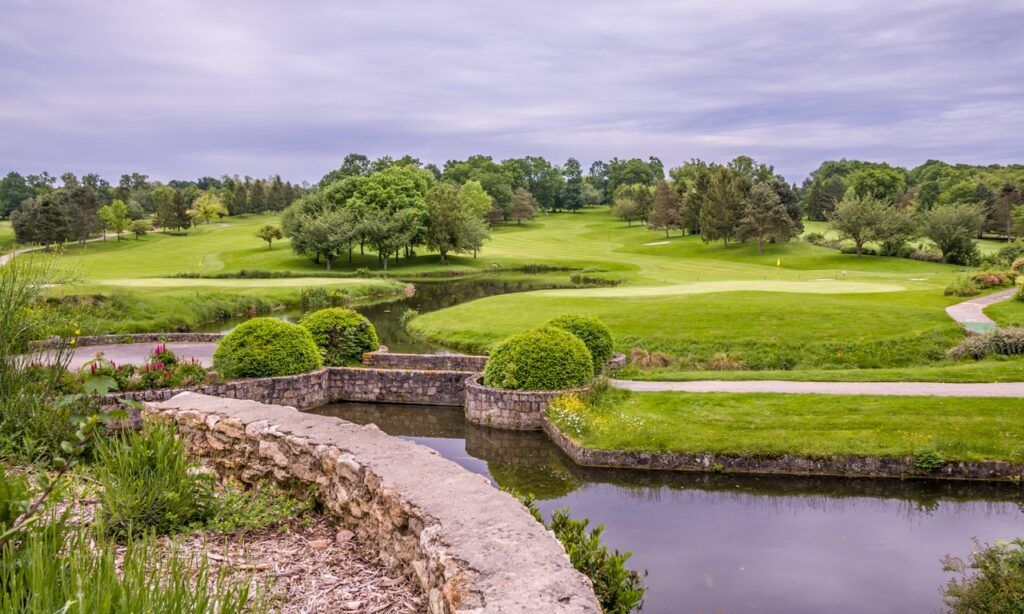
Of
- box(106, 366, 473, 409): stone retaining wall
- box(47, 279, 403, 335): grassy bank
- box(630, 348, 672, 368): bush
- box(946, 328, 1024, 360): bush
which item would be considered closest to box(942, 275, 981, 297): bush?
box(946, 328, 1024, 360): bush

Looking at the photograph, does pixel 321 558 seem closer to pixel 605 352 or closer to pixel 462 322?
pixel 605 352

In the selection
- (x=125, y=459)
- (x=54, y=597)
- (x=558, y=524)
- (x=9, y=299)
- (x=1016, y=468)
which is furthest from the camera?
(x=1016, y=468)

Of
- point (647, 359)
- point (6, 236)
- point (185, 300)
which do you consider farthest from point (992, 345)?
point (6, 236)

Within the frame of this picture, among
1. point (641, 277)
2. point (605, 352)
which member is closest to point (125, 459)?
point (605, 352)

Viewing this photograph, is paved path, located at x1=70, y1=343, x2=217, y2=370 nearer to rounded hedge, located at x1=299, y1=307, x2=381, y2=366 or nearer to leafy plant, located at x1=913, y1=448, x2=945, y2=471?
rounded hedge, located at x1=299, y1=307, x2=381, y2=366

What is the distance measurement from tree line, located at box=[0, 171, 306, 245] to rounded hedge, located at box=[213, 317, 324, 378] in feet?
171

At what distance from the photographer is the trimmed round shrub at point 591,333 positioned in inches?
744

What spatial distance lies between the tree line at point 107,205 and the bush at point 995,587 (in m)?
67.9

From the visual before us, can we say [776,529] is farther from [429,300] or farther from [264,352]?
[429,300]

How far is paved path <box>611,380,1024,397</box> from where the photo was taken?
15.9 m

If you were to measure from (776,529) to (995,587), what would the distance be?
371 cm

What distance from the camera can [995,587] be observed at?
23.9ft

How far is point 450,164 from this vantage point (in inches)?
5896

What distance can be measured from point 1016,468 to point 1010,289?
23.0m
